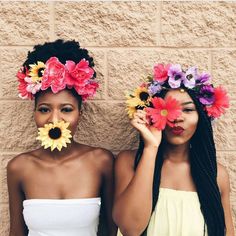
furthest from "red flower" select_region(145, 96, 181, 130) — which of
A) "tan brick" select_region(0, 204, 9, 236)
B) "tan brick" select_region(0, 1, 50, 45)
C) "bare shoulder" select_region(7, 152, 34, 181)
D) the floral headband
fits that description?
"tan brick" select_region(0, 204, 9, 236)

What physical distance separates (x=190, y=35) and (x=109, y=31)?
0.51 m

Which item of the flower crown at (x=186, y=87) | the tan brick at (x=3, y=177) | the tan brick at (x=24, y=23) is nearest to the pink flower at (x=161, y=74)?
the flower crown at (x=186, y=87)

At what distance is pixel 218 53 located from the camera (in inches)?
106

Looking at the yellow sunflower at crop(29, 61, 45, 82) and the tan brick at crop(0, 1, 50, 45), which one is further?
the tan brick at crop(0, 1, 50, 45)

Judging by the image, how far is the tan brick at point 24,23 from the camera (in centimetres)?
263

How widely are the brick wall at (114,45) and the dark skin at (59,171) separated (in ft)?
0.80

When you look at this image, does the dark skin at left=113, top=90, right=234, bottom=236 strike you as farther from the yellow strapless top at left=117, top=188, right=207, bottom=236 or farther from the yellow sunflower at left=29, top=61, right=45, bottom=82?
the yellow sunflower at left=29, top=61, right=45, bottom=82

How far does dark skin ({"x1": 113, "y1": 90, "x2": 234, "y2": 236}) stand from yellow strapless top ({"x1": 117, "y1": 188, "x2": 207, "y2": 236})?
6 cm

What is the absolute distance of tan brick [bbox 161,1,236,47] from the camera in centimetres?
267

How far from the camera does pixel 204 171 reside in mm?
2354

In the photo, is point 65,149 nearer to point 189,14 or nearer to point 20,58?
point 20,58

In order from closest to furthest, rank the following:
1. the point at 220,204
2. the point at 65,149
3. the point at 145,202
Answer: the point at 145,202
the point at 220,204
the point at 65,149

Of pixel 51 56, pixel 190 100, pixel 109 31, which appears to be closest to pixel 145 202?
pixel 190 100

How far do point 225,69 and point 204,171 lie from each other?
2.39 feet
